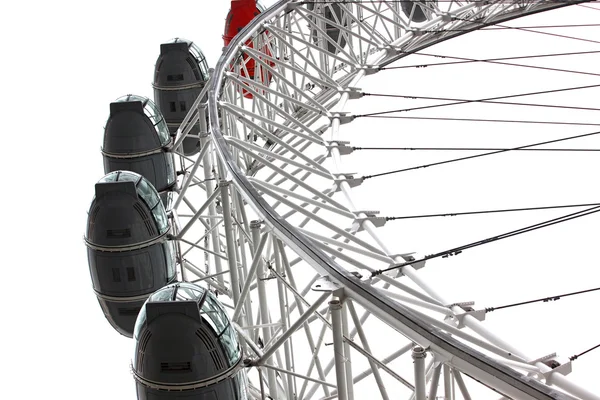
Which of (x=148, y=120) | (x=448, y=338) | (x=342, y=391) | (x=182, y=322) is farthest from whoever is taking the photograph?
(x=148, y=120)

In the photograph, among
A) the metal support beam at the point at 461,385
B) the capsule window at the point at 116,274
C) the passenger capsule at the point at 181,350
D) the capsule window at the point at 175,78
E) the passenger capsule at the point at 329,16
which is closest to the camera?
the metal support beam at the point at 461,385

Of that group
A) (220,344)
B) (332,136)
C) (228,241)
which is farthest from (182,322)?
(332,136)

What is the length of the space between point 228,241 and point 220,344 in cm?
402

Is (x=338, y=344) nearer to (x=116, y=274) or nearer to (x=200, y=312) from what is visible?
(x=200, y=312)

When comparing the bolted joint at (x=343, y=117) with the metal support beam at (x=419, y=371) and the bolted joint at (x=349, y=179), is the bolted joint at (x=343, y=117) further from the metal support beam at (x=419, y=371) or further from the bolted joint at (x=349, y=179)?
the metal support beam at (x=419, y=371)

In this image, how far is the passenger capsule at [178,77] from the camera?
30844mm

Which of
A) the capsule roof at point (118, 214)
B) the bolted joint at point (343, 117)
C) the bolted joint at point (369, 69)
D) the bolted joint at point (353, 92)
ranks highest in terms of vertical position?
the bolted joint at point (369, 69)

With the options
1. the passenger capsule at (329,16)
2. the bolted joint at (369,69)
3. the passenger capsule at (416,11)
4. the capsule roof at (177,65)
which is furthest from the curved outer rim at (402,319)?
the passenger capsule at (416,11)

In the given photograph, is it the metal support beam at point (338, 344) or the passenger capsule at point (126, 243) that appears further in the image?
the passenger capsule at point (126, 243)

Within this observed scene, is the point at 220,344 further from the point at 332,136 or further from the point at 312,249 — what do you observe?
the point at 332,136

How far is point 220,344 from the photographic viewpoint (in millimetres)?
16750

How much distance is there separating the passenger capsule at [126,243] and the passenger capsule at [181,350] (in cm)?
471

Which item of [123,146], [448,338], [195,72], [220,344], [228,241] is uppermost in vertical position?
[195,72]

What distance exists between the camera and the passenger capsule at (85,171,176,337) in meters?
21.2
